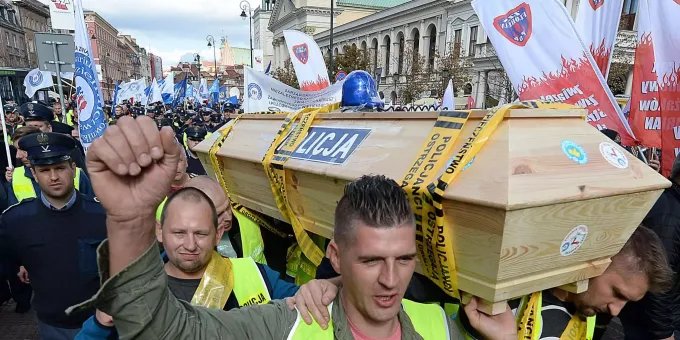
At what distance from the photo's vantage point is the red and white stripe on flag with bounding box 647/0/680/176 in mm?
3422

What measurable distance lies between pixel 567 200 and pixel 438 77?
3427 cm

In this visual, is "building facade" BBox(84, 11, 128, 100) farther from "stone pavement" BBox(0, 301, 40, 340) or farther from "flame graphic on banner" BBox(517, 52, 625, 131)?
"flame graphic on banner" BBox(517, 52, 625, 131)

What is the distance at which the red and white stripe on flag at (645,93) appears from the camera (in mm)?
3646

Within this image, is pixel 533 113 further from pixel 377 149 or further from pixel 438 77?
pixel 438 77

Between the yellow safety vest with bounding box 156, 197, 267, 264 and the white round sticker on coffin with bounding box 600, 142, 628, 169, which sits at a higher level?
the white round sticker on coffin with bounding box 600, 142, 628, 169

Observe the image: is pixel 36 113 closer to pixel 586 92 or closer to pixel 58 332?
pixel 58 332

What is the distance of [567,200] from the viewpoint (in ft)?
4.17

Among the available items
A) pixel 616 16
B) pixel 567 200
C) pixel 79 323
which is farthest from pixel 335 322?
pixel 616 16

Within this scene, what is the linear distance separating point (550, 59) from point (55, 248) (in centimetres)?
411

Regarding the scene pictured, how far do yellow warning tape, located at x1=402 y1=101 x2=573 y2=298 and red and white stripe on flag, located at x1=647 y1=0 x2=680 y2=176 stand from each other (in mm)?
2545

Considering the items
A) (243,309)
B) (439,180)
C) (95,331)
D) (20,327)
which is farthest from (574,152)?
(20,327)

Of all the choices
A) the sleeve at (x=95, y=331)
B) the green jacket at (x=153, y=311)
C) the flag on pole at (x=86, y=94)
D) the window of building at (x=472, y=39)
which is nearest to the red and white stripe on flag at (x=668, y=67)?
the green jacket at (x=153, y=311)

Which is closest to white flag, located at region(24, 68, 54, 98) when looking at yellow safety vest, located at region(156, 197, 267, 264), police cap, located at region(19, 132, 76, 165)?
police cap, located at region(19, 132, 76, 165)

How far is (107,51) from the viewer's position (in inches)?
3142
